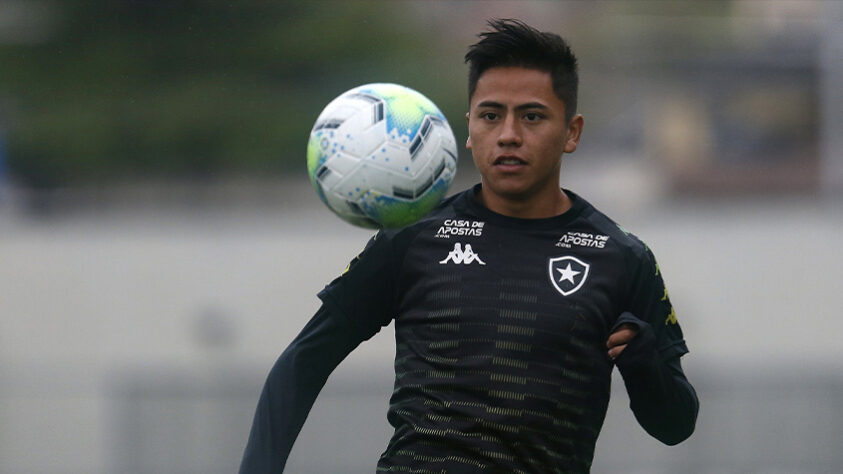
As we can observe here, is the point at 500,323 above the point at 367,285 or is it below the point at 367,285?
below

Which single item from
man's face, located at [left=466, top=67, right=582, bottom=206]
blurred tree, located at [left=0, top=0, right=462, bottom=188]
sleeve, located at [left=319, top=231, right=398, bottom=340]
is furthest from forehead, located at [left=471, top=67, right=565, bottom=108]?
blurred tree, located at [left=0, top=0, right=462, bottom=188]

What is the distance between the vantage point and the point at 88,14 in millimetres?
24688

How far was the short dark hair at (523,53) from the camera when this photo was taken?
457 cm

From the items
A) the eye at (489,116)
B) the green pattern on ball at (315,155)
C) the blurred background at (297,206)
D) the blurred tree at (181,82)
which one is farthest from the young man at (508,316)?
the blurred tree at (181,82)

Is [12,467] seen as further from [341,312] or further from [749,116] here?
[749,116]

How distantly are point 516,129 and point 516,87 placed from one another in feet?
0.51

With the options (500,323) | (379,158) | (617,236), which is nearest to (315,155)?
(379,158)

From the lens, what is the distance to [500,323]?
4.46m

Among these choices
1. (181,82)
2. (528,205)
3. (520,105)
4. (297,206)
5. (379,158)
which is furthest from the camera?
(181,82)

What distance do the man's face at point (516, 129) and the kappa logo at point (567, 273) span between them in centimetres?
25

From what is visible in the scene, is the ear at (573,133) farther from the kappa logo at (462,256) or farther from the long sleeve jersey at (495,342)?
the kappa logo at (462,256)

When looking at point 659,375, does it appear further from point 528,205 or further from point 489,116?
point 489,116

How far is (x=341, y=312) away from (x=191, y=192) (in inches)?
700

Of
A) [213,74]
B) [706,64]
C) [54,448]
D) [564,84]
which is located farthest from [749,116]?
[564,84]
